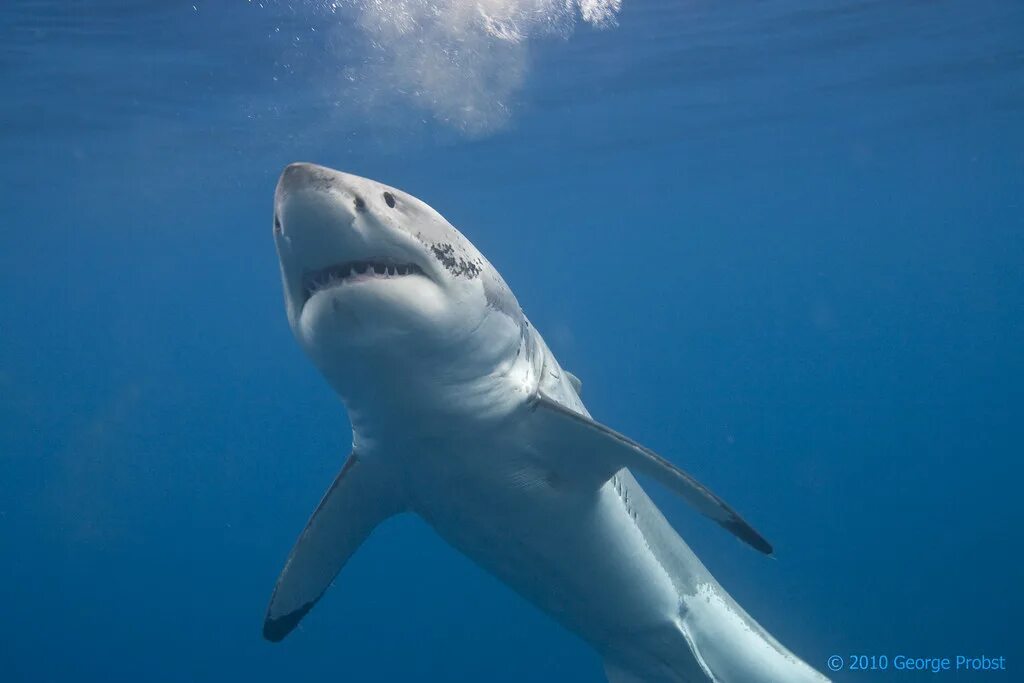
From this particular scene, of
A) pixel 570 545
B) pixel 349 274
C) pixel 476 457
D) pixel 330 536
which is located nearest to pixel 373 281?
pixel 349 274

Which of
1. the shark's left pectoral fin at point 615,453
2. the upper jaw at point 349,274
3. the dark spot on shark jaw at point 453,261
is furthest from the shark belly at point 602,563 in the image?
the upper jaw at point 349,274

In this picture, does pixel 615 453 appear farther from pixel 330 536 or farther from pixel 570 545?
pixel 330 536

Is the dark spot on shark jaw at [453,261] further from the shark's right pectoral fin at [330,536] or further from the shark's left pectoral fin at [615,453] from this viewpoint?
the shark's right pectoral fin at [330,536]

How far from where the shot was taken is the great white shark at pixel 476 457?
305 centimetres

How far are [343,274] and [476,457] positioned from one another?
154cm

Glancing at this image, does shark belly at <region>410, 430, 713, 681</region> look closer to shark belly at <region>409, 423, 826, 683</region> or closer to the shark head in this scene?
shark belly at <region>409, 423, 826, 683</region>

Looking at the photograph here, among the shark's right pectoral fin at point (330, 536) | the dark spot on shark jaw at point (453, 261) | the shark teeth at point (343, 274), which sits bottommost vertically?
the shark's right pectoral fin at point (330, 536)

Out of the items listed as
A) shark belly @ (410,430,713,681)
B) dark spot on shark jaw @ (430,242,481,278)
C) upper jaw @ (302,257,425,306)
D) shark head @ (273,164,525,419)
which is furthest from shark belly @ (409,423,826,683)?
upper jaw @ (302,257,425,306)

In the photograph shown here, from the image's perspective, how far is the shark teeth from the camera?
10.00ft

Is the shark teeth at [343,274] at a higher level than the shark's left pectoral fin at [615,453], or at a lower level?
lower

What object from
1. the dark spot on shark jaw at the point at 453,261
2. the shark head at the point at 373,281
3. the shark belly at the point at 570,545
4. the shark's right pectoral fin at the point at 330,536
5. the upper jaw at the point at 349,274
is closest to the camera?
Result: the shark head at the point at 373,281

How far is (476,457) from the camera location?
13.8 feet

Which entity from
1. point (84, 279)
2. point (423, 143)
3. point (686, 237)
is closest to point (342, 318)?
point (423, 143)

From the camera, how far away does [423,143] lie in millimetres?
24094
